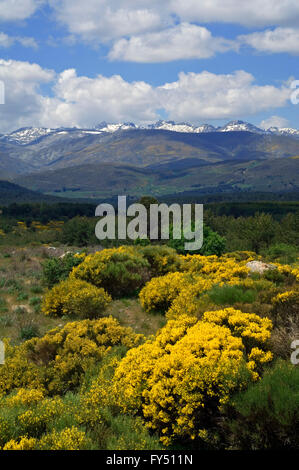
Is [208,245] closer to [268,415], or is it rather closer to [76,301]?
[76,301]

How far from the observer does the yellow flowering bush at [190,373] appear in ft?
18.5

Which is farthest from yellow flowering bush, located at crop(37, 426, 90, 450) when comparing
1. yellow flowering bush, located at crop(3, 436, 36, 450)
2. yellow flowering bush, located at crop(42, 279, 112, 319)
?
yellow flowering bush, located at crop(42, 279, 112, 319)

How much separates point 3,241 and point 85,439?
43788 mm

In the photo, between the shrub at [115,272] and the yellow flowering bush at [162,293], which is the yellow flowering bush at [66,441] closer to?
the yellow flowering bush at [162,293]

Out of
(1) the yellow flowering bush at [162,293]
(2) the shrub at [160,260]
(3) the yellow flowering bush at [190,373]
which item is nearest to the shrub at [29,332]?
(1) the yellow flowering bush at [162,293]

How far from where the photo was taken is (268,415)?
500 centimetres

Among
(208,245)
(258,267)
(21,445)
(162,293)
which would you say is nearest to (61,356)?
(21,445)

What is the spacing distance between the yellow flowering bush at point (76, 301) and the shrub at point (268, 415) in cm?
712

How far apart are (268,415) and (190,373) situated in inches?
52.0

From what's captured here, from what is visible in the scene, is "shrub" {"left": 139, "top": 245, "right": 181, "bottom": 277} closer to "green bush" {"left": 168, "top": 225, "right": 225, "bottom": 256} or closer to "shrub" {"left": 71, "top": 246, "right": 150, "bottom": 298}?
"shrub" {"left": 71, "top": 246, "right": 150, "bottom": 298}

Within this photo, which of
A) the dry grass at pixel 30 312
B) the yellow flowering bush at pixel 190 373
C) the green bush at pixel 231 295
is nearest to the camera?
the yellow flowering bush at pixel 190 373

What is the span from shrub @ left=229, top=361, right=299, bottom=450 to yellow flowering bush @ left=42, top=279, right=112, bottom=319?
280 inches

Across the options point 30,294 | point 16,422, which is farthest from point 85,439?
point 30,294
